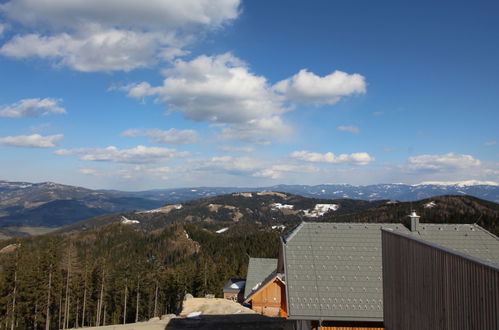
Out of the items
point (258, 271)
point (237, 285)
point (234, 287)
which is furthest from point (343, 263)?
point (237, 285)

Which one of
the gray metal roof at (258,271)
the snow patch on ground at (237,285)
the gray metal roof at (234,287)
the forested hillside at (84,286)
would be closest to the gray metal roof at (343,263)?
the gray metal roof at (258,271)

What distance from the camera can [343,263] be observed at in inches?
722

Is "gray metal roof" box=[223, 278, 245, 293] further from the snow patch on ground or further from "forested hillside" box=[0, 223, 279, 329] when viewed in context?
"forested hillside" box=[0, 223, 279, 329]

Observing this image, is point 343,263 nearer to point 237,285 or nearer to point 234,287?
point 234,287

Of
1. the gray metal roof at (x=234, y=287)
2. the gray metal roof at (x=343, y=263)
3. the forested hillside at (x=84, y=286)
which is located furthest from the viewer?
the gray metal roof at (x=234, y=287)

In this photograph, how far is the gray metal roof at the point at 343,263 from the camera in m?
16.5

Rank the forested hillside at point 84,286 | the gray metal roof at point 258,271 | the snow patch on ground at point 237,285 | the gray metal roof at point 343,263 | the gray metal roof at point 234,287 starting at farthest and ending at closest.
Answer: the snow patch on ground at point 237,285 < the gray metal roof at point 234,287 < the gray metal roof at point 258,271 < the forested hillside at point 84,286 < the gray metal roof at point 343,263

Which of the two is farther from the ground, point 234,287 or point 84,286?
point 84,286

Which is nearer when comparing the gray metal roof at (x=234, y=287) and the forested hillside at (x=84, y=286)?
the forested hillside at (x=84, y=286)

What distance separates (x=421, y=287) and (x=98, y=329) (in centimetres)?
2646

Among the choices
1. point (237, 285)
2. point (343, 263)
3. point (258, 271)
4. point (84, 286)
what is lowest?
point (237, 285)

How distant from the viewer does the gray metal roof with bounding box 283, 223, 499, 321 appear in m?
16.5

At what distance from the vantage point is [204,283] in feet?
204

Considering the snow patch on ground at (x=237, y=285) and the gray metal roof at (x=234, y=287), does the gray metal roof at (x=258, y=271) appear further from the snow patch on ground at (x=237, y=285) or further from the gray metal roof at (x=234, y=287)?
the snow patch on ground at (x=237, y=285)
